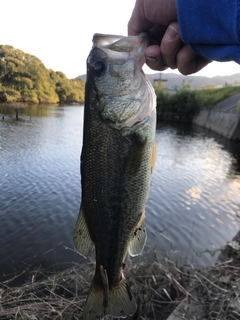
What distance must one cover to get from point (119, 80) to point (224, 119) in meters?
34.8

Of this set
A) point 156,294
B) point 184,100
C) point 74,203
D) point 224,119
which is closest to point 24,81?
point 184,100

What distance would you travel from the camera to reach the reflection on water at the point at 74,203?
8570mm

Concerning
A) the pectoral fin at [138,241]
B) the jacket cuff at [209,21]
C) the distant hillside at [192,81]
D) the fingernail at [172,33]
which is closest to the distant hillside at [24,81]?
the distant hillside at [192,81]

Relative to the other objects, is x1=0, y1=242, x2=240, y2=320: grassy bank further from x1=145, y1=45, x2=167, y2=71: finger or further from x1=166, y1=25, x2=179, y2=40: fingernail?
x1=166, y1=25, x2=179, y2=40: fingernail

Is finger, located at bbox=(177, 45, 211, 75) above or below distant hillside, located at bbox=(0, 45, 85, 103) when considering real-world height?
above

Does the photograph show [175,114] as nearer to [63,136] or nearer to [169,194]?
[63,136]

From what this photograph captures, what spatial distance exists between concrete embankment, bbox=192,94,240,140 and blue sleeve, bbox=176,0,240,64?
31232 mm

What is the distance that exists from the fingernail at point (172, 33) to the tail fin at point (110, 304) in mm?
1934

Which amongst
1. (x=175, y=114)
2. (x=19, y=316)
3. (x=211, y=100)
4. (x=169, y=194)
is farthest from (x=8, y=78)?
(x=19, y=316)

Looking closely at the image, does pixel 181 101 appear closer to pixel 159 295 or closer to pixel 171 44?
pixel 159 295

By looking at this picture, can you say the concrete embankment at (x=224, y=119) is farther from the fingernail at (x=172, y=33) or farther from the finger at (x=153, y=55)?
the fingernail at (x=172, y=33)

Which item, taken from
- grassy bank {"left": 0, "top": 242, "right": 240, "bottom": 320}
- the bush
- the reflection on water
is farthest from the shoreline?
the bush

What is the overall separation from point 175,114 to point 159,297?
44.1 metres

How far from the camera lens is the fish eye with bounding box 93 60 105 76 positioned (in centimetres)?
212
